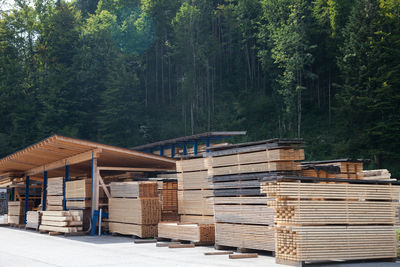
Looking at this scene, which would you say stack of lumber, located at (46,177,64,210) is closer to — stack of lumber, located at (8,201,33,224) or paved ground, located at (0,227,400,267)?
paved ground, located at (0,227,400,267)

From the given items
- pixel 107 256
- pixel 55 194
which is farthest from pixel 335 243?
pixel 55 194

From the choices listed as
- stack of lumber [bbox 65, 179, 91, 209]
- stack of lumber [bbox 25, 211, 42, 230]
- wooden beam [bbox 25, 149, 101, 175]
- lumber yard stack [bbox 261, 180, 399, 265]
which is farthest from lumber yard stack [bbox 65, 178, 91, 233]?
lumber yard stack [bbox 261, 180, 399, 265]

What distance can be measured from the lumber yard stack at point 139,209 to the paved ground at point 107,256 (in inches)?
34.9

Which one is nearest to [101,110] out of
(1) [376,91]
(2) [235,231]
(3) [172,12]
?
(3) [172,12]

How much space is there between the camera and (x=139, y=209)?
17.2 meters

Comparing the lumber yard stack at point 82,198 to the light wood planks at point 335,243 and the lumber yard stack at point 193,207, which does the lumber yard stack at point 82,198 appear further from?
the light wood planks at point 335,243

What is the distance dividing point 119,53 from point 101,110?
9.62 metres

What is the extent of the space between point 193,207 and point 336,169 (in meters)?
5.27

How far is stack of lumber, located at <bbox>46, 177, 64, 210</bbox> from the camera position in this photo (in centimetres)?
2189

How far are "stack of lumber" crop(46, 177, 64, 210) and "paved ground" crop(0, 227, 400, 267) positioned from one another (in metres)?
5.26

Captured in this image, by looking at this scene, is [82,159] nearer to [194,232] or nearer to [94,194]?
[94,194]

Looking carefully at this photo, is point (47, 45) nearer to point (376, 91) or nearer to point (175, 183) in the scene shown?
point (376, 91)

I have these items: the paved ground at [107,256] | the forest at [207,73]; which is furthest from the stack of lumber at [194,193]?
the forest at [207,73]

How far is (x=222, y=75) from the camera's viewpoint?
6494 cm
